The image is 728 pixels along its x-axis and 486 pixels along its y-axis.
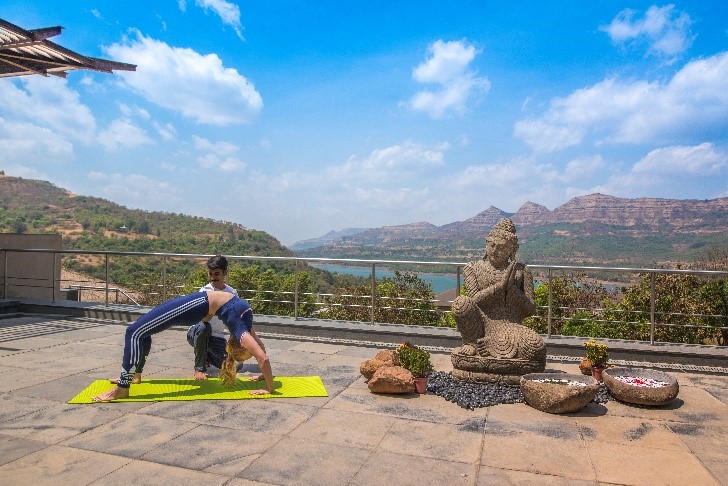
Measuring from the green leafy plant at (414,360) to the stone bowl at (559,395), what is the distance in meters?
1.00

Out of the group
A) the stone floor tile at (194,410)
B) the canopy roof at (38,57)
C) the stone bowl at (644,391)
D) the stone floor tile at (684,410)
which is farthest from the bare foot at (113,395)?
the canopy roof at (38,57)

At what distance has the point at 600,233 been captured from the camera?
4116 cm

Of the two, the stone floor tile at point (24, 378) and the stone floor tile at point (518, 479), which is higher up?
the stone floor tile at point (24, 378)

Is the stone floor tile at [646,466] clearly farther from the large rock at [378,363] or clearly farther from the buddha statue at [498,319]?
the large rock at [378,363]

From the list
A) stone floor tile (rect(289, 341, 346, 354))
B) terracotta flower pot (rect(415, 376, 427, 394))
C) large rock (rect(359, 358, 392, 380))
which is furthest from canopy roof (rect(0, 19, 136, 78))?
terracotta flower pot (rect(415, 376, 427, 394))

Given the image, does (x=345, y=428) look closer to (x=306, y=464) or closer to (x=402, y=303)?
(x=306, y=464)

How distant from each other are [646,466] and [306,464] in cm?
235

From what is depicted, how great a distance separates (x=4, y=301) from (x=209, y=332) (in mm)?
6471

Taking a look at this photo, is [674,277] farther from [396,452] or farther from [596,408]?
[396,452]

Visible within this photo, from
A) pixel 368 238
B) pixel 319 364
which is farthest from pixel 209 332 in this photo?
pixel 368 238

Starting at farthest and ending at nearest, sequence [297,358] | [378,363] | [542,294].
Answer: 1. [542,294]
2. [297,358]
3. [378,363]

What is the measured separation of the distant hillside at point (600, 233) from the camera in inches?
1270

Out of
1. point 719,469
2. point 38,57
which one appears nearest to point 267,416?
point 719,469

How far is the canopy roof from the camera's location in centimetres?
765
